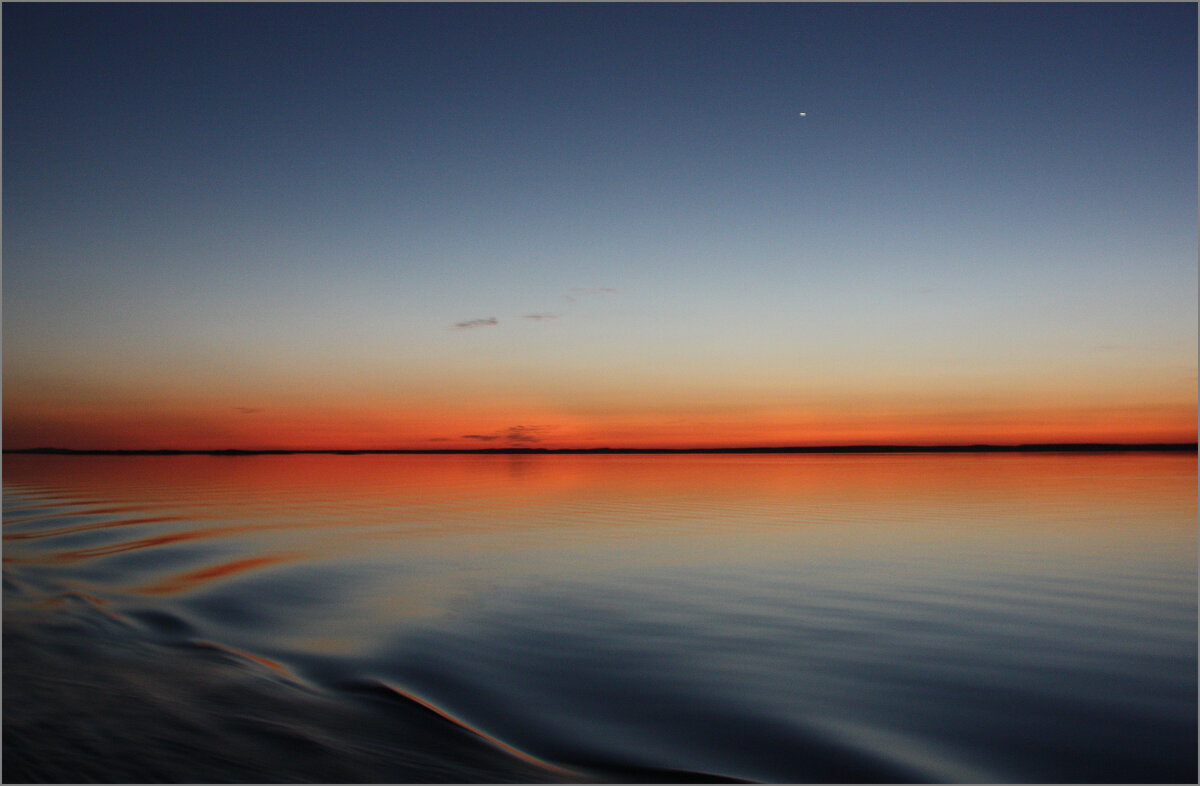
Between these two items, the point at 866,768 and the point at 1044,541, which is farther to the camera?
A: the point at 1044,541

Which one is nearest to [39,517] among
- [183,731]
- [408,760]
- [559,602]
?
[559,602]

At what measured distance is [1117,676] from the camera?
29.3 ft

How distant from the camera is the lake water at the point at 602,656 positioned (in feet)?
21.3

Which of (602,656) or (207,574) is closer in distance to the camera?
(602,656)

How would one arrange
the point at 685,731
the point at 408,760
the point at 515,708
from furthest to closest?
the point at 515,708, the point at 685,731, the point at 408,760

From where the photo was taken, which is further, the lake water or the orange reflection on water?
the orange reflection on water

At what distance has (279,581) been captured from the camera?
14.3m

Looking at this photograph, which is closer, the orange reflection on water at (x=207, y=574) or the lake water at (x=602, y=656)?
the lake water at (x=602, y=656)

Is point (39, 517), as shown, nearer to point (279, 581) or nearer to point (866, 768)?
point (279, 581)

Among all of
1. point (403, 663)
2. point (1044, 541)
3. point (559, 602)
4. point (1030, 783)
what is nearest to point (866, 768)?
point (1030, 783)

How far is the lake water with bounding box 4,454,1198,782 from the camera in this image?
6480mm

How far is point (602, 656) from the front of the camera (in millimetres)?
9625

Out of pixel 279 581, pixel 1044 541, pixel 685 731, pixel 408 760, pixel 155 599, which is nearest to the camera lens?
pixel 408 760

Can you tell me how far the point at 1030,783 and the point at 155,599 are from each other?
1255cm
